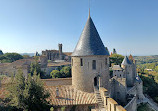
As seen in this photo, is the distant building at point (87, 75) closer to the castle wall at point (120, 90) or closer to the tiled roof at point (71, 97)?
the tiled roof at point (71, 97)

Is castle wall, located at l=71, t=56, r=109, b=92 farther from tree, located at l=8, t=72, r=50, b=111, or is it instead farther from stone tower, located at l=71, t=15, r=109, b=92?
tree, located at l=8, t=72, r=50, b=111

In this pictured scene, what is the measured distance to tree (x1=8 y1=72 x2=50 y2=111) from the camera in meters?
7.88

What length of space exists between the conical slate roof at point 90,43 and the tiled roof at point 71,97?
3.86 m

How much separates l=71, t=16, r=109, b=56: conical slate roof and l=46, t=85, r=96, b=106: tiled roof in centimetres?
386

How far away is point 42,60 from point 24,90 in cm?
4032

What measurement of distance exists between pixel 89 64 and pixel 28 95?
593 centimetres

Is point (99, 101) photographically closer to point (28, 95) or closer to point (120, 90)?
point (28, 95)

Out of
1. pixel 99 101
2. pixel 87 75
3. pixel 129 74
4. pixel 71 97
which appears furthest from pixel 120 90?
pixel 71 97

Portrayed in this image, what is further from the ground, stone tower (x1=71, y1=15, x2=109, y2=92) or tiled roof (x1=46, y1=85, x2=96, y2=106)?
stone tower (x1=71, y1=15, x2=109, y2=92)

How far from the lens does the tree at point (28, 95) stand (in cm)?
788

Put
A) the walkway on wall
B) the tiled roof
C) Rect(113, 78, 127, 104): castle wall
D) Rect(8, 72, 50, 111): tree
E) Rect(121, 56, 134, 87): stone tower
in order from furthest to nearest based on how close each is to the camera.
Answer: Rect(121, 56, 134, 87): stone tower
Rect(113, 78, 127, 104): castle wall
the tiled roof
the walkway on wall
Rect(8, 72, 50, 111): tree

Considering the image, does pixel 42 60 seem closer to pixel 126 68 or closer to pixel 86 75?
pixel 126 68

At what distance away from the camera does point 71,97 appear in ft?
33.4

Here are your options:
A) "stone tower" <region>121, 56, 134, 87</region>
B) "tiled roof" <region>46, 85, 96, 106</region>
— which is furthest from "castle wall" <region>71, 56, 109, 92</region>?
"stone tower" <region>121, 56, 134, 87</region>
